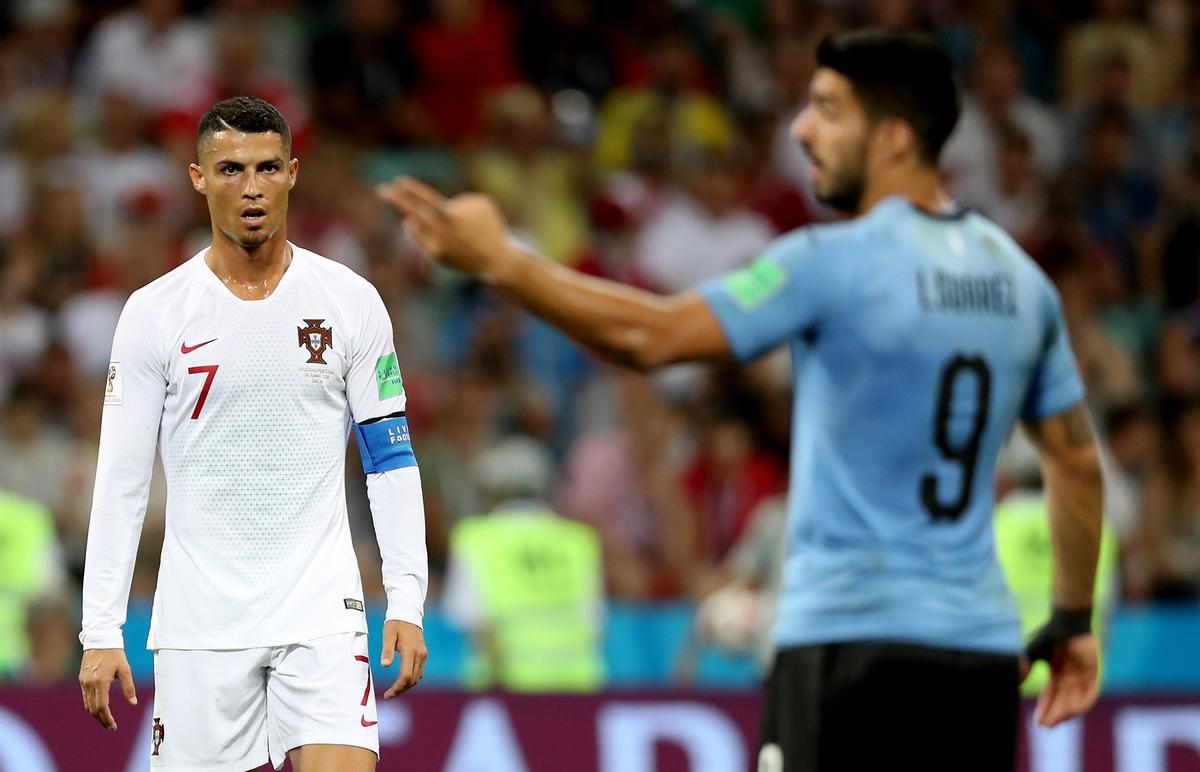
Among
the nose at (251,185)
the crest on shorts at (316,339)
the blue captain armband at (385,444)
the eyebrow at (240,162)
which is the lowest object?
the blue captain armband at (385,444)

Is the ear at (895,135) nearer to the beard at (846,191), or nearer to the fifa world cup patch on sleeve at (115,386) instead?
the beard at (846,191)

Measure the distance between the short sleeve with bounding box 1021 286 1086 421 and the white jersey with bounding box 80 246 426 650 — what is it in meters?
1.71

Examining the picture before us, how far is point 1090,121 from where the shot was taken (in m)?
14.1

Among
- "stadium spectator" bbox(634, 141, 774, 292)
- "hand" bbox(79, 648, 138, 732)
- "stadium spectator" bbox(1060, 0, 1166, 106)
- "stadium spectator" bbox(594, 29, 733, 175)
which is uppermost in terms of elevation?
"stadium spectator" bbox(1060, 0, 1166, 106)

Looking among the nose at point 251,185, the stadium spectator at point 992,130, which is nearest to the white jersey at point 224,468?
the nose at point 251,185

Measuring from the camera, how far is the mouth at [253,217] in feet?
16.6

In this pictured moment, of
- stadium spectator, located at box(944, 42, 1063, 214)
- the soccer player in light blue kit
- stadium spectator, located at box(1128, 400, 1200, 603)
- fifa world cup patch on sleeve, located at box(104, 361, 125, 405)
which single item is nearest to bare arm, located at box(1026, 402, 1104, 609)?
the soccer player in light blue kit

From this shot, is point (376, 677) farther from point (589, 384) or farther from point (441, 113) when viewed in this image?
point (441, 113)

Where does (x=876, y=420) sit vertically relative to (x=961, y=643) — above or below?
above

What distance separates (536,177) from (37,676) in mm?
5140

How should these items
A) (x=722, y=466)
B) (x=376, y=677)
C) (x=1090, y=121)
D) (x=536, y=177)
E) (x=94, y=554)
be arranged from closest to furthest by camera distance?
(x=94, y=554)
(x=376, y=677)
(x=722, y=466)
(x=536, y=177)
(x=1090, y=121)

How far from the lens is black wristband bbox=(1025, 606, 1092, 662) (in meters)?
4.84

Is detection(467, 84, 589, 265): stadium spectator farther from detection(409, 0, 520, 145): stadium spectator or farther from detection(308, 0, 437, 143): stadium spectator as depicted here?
detection(308, 0, 437, 143): stadium spectator

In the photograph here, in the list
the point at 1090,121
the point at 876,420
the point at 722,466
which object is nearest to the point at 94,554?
the point at 876,420
